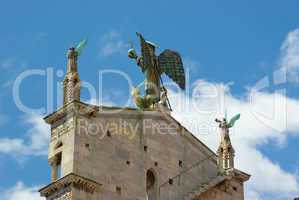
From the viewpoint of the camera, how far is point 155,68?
152ft

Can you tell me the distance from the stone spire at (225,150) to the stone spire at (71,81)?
23.6 feet

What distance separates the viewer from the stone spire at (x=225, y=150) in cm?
4706

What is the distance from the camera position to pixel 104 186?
1646 inches

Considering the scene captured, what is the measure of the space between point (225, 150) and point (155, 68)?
4.24m

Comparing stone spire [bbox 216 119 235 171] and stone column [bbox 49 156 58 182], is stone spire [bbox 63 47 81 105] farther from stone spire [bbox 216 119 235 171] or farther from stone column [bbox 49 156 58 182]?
stone spire [bbox 216 119 235 171]

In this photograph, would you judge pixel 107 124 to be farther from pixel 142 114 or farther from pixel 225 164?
pixel 225 164

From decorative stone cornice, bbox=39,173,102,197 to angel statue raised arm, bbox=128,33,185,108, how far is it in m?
5.25

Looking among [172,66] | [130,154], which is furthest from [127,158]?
[172,66]

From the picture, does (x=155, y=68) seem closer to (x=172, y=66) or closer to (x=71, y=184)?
(x=172, y=66)

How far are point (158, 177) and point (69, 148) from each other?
14.6 ft

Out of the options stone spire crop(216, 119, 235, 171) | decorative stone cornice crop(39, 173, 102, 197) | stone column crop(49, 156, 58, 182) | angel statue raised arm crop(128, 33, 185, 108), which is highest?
angel statue raised arm crop(128, 33, 185, 108)

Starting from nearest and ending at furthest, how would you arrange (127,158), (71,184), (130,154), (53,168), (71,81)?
(71,184)
(53,168)
(71,81)
(127,158)
(130,154)

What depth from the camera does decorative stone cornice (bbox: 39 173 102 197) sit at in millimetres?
40656

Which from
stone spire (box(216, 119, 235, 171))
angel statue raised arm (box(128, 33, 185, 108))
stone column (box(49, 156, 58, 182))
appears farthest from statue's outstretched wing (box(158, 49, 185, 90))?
stone column (box(49, 156, 58, 182))
